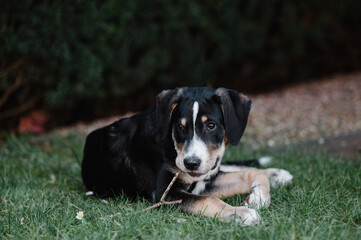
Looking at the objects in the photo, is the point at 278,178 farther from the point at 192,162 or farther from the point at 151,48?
the point at 151,48

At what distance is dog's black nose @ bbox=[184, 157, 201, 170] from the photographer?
328cm

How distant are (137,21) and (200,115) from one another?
4.82 metres

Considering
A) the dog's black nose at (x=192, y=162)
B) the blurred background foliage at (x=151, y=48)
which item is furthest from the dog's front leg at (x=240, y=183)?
the blurred background foliage at (x=151, y=48)

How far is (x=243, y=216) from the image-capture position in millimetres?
3039

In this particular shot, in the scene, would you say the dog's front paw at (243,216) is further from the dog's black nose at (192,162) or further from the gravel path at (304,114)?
the gravel path at (304,114)

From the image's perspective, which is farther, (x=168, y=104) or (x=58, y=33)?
(x=58, y=33)

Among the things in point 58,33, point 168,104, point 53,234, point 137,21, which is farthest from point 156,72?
point 53,234

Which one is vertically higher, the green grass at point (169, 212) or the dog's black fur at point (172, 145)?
the dog's black fur at point (172, 145)

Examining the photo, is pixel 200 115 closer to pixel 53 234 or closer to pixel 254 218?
pixel 254 218

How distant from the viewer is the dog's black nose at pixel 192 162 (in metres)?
3.28

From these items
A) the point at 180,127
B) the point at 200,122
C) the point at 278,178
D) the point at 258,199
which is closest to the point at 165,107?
the point at 180,127

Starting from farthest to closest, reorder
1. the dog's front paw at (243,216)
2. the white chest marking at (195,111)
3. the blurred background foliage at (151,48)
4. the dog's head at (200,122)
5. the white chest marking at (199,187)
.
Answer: the blurred background foliage at (151,48), the white chest marking at (199,187), the white chest marking at (195,111), the dog's head at (200,122), the dog's front paw at (243,216)

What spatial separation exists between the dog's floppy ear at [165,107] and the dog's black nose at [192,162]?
45 centimetres

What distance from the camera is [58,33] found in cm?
649
